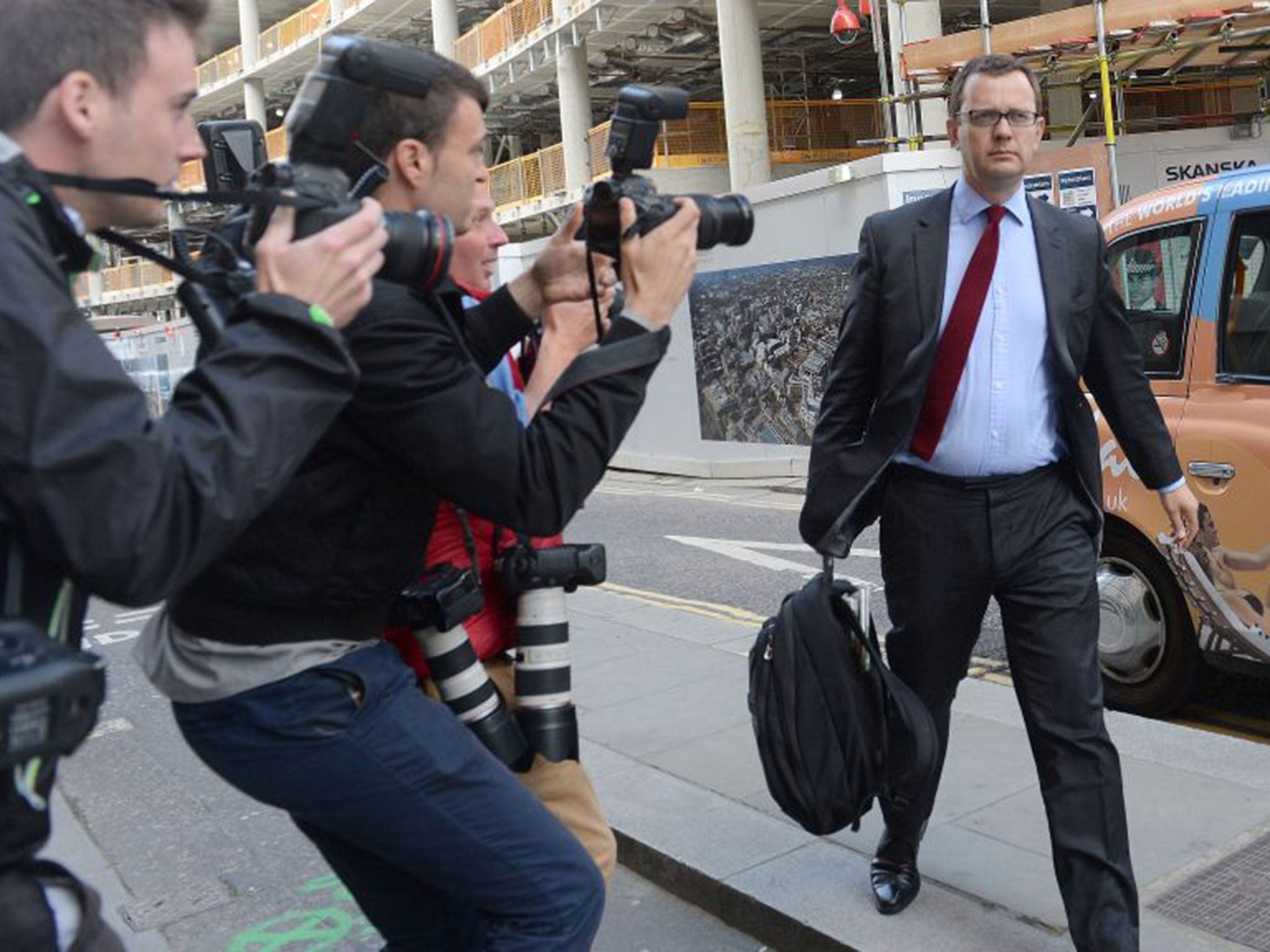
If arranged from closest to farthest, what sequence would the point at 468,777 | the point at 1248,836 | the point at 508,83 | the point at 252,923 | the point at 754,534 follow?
the point at 468,777
the point at 1248,836
the point at 252,923
the point at 754,534
the point at 508,83

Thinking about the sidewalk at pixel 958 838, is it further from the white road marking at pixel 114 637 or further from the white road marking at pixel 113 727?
the white road marking at pixel 114 637

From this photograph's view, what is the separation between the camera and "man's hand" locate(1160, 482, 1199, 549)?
327cm

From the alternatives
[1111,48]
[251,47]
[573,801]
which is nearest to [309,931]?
[573,801]

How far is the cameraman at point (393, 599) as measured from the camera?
1.83 metres

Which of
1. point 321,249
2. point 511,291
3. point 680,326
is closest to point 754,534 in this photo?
point 680,326

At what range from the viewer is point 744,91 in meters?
20.4

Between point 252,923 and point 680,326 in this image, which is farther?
point 680,326

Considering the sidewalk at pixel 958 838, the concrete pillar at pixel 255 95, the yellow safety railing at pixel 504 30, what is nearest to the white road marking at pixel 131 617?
the sidewalk at pixel 958 838

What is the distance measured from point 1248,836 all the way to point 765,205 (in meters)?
12.5

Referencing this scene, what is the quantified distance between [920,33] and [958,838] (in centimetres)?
1513

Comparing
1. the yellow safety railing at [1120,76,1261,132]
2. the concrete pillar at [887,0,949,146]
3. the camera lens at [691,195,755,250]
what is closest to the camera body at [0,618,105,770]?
the camera lens at [691,195,755,250]

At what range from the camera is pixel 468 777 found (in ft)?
6.27

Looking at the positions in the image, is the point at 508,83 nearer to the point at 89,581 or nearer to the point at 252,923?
the point at 252,923

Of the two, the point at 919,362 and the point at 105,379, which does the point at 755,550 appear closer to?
the point at 919,362
